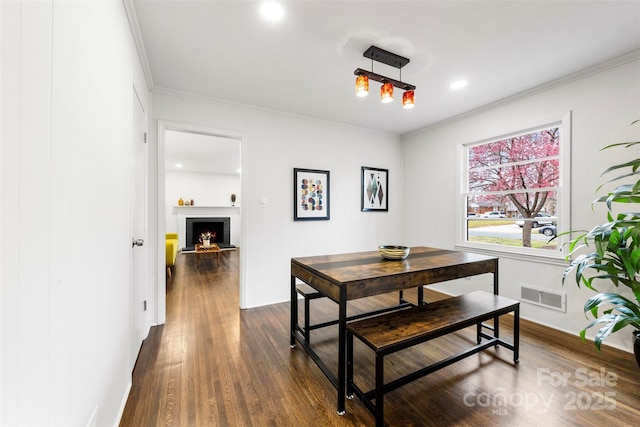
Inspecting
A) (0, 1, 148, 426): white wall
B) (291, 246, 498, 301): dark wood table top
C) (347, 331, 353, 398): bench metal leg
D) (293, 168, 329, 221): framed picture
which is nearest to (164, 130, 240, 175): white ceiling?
(293, 168, 329, 221): framed picture

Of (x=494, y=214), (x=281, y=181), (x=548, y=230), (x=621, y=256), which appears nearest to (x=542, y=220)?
(x=548, y=230)

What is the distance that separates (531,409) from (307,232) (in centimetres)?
270

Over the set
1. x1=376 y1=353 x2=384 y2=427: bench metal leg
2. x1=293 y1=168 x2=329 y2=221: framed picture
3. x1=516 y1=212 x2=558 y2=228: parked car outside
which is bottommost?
x1=376 y1=353 x2=384 y2=427: bench metal leg

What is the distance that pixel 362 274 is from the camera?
1.73 metres

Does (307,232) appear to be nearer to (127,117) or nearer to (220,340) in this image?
(220,340)

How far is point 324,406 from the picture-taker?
63.4 inches

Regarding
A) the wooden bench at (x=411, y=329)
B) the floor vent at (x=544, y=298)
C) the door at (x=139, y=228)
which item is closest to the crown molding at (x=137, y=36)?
the door at (x=139, y=228)

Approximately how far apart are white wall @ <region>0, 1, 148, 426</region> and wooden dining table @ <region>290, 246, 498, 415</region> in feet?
3.87

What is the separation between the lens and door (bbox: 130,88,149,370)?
206cm

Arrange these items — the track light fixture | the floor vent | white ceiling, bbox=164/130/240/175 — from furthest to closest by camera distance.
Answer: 1. white ceiling, bbox=164/130/240/175
2. the floor vent
3. the track light fixture

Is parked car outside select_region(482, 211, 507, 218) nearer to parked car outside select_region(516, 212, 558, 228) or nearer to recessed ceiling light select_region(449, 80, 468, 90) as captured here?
parked car outside select_region(516, 212, 558, 228)

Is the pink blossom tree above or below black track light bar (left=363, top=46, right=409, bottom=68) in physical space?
below

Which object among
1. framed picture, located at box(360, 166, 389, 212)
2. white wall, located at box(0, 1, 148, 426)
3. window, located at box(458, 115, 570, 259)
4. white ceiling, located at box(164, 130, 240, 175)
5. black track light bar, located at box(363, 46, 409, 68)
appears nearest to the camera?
white wall, located at box(0, 1, 148, 426)

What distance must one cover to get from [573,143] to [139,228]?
13.6 feet
